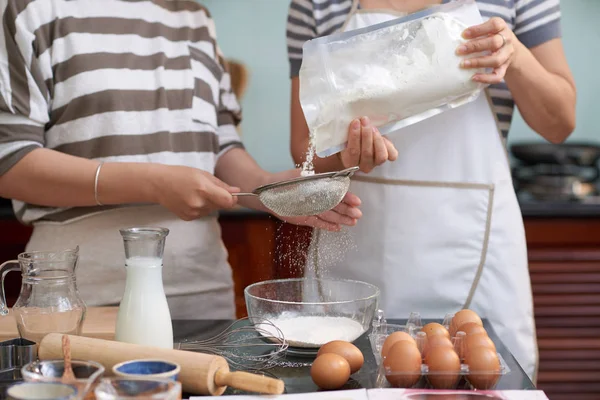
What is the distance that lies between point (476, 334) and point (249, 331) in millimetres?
380

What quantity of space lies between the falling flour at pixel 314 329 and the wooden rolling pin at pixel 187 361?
175 millimetres

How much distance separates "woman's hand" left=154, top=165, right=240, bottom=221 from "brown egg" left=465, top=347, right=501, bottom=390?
518 millimetres

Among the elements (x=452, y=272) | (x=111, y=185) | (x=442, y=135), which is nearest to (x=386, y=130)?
(x=442, y=135)

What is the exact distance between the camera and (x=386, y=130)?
1.30m

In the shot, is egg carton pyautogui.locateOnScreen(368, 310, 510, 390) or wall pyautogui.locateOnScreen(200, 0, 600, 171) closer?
egg carton pyautogui.locateOnScreen(368, 310, 510, 390)

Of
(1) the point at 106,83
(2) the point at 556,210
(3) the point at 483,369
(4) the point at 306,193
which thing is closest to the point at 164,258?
(1) the point at 106,83

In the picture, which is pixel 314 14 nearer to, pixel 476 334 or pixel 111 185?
pixel 111 185

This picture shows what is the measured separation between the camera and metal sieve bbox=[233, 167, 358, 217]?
112 cm

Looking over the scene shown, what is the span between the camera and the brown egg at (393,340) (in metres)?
0.94

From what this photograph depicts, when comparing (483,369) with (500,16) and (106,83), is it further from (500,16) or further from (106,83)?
(106,83)

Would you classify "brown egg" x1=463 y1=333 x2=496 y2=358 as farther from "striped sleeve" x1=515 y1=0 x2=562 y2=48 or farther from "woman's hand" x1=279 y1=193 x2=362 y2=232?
"striped sleeve" x1=515 y1=0 x2=562 y2=48

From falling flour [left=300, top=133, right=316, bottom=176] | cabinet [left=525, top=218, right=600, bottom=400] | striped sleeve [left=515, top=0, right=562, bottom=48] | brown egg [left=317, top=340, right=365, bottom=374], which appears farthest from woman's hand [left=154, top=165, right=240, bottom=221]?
cabinet [left=525, top=218, right=600, bottom=400]

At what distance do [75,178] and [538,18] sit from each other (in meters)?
0.95

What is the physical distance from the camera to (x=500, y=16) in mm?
1399
